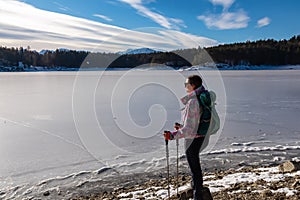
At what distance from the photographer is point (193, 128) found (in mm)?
2955

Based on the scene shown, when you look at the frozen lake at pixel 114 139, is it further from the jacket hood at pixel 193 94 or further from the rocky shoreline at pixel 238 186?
the jacket hood at pixel 193 94

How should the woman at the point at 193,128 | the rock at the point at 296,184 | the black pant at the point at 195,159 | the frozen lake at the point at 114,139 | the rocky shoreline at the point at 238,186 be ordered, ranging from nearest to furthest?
the woman at the point at 193,128 < the black pant at the point at 195,159 < the rocky shoreline at the point at 238,186 < the rock at the point at 296,184 < the frozen lake at the point at 114,139

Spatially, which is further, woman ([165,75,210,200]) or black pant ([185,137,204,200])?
Answer: black pant ([185,137,204,200])

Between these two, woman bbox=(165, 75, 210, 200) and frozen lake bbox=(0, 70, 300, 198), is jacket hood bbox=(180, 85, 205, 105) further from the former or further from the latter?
frozen lake bbox=(0, 70, 300, 198)

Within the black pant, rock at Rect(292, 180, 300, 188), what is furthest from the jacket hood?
rock at Rect(292, 180, 300, 188)

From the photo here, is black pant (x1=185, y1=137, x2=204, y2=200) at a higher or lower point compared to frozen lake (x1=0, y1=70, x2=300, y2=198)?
higher

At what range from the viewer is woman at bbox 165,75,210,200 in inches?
114

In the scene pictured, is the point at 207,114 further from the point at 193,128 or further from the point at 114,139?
the point at 114,139

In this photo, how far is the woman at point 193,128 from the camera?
9.52ft

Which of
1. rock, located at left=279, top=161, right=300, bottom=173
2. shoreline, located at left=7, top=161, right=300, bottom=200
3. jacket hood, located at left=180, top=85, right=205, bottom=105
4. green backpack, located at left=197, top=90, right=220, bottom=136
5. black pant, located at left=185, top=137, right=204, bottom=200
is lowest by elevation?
shoreline, located at left=7, top=161, right=300, bottom=200

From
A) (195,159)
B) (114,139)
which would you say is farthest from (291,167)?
(114,139)

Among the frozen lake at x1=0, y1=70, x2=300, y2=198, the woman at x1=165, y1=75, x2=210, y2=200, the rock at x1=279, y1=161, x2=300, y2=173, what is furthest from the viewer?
the frozen lake at x1=0, y1=70, x2=300, y2=198

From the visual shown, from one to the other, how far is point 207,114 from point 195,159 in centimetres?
58

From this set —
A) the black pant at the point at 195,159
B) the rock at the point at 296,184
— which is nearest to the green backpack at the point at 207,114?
the black pant at the point at 195,159
